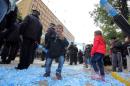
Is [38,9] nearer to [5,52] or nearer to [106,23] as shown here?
[106,23]

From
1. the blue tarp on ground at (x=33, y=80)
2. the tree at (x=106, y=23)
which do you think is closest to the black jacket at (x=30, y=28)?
the blue tarp on ground at (x=33, y=80)

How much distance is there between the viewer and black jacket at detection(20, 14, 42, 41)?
26.7 ft

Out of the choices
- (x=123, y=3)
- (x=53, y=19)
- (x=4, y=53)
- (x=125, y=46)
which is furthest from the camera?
(x=53, y=19)

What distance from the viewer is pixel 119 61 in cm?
1243

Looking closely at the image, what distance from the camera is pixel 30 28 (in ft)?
27.0

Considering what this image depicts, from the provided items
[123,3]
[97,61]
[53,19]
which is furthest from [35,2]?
[97,61]

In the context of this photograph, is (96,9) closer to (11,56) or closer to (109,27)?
(109,27)

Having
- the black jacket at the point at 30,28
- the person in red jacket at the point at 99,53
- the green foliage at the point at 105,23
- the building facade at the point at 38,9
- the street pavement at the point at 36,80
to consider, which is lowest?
the street pavement at the point at 36,80

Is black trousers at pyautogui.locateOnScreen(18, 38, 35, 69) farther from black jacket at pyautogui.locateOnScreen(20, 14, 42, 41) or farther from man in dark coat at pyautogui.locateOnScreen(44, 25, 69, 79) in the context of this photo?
man in dark coat at pyautogui.locateOnScreen(44, 25, 69, 79)

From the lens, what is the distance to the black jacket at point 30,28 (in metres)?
8.13

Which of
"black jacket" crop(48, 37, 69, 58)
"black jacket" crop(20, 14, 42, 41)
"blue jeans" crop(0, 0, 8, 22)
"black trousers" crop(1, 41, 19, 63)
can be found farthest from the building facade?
"blue jeans" crop(0, 0, 8, 22)

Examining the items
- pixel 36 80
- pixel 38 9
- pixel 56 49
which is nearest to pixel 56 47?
pixel 56 49

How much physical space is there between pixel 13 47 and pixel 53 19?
353 ft

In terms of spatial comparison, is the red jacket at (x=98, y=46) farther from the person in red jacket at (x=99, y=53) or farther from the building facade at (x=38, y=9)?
the building facade at (x=38, y=9)
